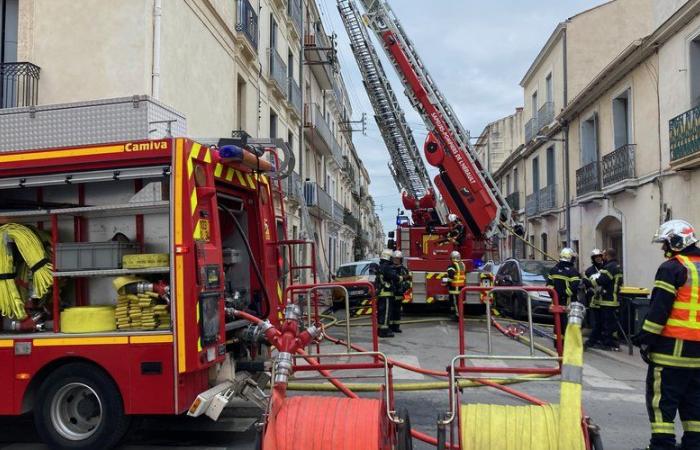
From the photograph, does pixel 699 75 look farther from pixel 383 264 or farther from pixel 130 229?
pixel 130 229

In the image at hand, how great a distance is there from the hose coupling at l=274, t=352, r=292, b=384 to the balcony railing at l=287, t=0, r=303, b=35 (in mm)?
19045

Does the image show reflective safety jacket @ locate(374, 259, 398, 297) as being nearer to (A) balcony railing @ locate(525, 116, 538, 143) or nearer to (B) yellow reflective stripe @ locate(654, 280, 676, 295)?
(B) yellow reflective stripe @ locate(654, 280, 676, 295)

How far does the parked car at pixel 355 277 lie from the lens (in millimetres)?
15734

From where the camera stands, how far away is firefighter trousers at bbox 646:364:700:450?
14.2 ft

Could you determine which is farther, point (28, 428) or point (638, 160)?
point (638, 160)

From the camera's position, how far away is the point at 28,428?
5715mm

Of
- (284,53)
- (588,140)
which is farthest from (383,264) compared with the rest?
(588,140)

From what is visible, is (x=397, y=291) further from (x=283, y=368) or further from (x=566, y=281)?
(x=283, y=368)

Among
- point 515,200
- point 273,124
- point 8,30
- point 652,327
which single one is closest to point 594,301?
point 652,327

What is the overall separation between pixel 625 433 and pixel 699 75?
11137 mm

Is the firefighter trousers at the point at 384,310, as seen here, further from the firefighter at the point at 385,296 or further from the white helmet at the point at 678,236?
the white helmet at the point at 678,236

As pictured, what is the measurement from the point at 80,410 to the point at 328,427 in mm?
2483

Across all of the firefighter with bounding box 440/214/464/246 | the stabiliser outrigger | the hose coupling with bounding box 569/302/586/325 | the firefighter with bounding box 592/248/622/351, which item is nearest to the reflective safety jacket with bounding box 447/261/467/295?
the firefighter with bounding box 440/214/464/246

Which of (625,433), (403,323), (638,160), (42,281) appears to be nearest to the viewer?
(42,281)
